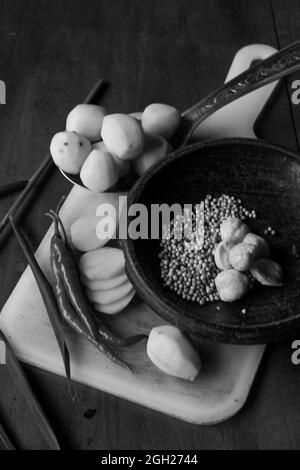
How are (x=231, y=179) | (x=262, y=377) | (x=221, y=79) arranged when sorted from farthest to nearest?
(x=221, y=79) < (x=231, y=179) < (x=262, y=377)

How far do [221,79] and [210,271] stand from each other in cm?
57

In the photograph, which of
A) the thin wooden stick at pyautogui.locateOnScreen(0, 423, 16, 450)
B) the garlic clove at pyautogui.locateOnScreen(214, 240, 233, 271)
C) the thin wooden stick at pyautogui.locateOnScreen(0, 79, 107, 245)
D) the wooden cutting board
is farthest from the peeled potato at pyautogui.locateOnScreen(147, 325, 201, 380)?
the thin wooden stick at pyautogui.locateOnScreen(0, 79, 107, 245)

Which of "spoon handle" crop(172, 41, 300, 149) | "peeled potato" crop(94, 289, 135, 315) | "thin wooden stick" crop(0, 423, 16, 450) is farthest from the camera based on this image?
"spoon handle" crop(172, 41, 300, 149)

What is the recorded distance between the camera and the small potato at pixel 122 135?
111 centimetres

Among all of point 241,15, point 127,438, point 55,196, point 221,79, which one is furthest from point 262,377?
point 241,15

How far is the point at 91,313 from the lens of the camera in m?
1.05

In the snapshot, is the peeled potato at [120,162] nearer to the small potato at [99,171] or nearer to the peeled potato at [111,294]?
the small potato at [99,171]

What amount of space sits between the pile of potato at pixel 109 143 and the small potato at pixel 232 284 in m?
0.30

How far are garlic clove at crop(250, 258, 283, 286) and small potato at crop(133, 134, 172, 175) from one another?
0.99 ft

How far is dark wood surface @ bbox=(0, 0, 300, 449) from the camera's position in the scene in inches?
38.6

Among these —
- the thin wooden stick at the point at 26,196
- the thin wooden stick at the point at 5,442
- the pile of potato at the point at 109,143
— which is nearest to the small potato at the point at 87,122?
the pile of potato at the point at 109,143

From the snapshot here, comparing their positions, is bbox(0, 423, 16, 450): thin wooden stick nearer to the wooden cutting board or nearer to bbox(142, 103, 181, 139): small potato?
the wooden cutting board

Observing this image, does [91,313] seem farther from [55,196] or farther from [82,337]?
[55,196]

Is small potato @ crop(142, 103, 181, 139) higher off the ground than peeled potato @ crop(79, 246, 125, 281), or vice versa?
small potato @ crop(142, 103, 181, 139)
